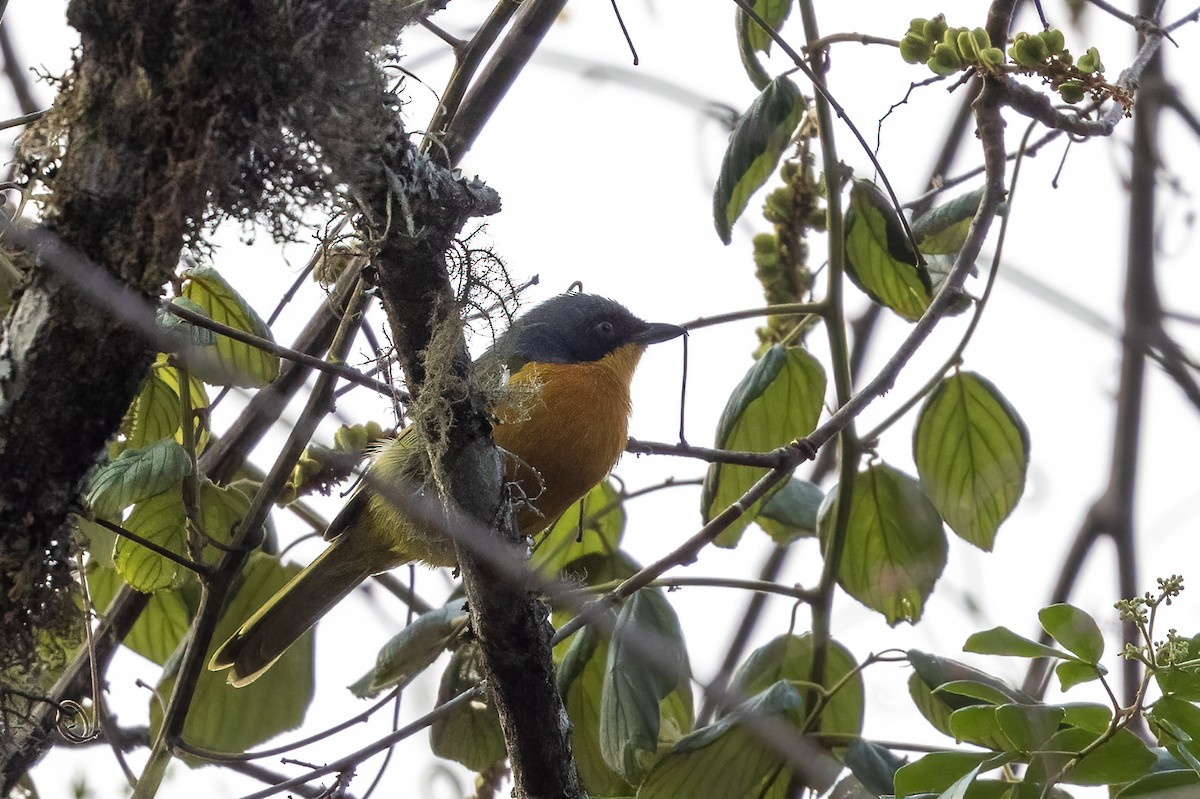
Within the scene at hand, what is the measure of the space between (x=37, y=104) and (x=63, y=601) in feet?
8.75

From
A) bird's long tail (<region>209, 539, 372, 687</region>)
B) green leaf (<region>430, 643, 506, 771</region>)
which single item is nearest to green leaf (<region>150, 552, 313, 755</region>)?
bird's long tail (<region>209, 539, 372, 687</region>)

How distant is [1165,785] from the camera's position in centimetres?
174

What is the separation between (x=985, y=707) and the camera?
6.03ft

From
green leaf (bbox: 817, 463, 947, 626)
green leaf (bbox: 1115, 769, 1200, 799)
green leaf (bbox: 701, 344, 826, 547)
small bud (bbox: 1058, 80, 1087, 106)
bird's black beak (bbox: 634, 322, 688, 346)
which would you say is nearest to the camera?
green leaf (bbox: 1115, 769, 1200, 799)

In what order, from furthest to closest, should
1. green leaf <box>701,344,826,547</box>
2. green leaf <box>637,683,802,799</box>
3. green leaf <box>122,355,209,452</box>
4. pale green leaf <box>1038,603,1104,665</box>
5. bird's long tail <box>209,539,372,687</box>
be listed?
bird's long tail <box>209,539,372,687</box>
green leaf <box>701,344,826,547</box>
green leaf <box>122,355,209,452</box>
green leaf <box>637,683,802,799</box>
pale green leaf <box>1038,603,1104,665</box>

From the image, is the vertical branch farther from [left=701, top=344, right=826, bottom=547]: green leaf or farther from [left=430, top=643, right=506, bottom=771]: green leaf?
[left=430, top=643, right=506, bottom=771]: green leaf

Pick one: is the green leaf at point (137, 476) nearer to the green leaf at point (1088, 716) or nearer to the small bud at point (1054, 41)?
the green leaf at point (1088, 716)

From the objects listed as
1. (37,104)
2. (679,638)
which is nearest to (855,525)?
(679,638)

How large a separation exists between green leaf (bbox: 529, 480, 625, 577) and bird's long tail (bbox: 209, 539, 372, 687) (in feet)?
1.99

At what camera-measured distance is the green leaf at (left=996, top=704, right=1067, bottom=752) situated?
1771 millimetres

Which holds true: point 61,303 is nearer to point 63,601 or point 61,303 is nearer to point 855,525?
point 63,601

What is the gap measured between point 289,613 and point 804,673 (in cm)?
152

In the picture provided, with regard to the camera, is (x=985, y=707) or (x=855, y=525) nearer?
(x=985, y=707)

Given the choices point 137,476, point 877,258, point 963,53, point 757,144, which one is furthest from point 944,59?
point 137,476
